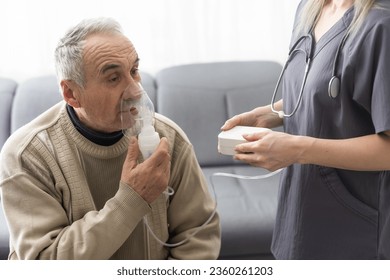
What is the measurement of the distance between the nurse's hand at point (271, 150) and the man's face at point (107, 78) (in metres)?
0.30

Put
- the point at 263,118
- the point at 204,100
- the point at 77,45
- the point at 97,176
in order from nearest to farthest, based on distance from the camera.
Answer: the point at 77,45, the point at 97,176, the point at 263,118, the point at 204,100

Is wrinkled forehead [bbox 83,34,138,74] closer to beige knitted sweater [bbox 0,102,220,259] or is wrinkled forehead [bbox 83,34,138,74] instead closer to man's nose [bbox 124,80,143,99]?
man's nose [bbox 124,80,143,99]

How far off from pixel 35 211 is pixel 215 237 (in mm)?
465

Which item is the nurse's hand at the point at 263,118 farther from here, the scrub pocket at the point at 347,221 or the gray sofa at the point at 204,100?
the gray sofa at the point at 204,100

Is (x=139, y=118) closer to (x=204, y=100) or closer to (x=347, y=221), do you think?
(x=347, y=221)

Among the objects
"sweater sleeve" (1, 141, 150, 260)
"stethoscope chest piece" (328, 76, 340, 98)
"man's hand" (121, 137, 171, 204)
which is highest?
"stethoscope chest piece" (328, 76, 340, 98)

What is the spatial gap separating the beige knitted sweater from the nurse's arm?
0.35 metres

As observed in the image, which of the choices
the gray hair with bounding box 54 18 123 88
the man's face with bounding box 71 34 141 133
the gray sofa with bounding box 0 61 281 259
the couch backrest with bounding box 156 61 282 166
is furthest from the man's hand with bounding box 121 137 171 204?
the couch backrest with bounding box 156 61 282 166

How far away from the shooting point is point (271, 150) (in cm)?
119

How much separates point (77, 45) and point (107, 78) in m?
0.10

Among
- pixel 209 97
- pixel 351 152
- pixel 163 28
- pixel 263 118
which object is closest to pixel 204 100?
pixel 209 97

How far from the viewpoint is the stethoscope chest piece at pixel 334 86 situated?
1.17 meters

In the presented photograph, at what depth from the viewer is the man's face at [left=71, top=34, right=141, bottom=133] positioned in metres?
1.25

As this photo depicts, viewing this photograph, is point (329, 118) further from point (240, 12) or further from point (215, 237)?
point (240, 12)
